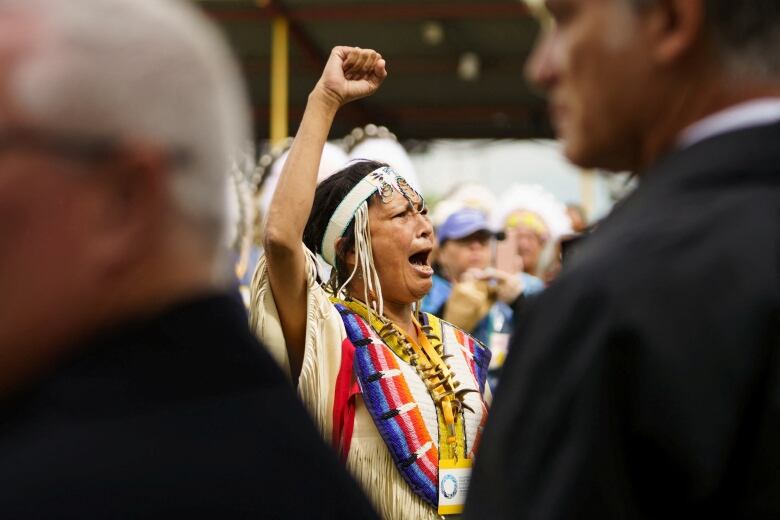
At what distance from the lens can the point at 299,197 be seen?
2.96 metres

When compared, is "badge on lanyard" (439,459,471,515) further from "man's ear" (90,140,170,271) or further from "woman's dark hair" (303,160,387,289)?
"man's ear" (90,140,170,271)

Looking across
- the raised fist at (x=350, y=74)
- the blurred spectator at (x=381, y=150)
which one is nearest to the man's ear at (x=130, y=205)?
the raised fist at (x=350, y=74)

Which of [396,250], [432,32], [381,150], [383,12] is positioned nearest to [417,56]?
[432,32]

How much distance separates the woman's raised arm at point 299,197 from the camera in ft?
9.67

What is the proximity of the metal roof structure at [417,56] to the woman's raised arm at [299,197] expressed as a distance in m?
10.5

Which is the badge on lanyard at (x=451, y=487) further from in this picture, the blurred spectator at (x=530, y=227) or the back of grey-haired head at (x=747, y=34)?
the blurred spectator at (x=530, y=227)

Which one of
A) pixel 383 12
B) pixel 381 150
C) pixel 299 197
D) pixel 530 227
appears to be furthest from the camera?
pixel 383 12

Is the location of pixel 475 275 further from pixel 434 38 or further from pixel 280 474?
pixel 434 38

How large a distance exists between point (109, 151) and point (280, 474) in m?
0.33

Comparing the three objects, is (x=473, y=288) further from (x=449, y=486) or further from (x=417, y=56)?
(x=417, y=56)

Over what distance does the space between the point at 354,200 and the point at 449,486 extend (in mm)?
831

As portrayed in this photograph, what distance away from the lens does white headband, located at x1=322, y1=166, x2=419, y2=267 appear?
334 cm

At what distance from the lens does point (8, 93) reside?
3.41ft

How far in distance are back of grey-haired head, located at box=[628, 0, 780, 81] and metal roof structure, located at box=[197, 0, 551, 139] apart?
12.3 m
